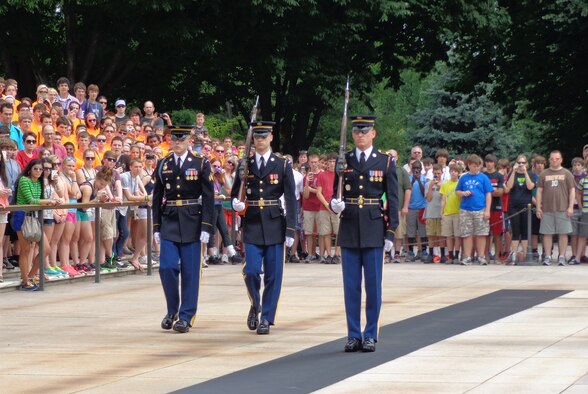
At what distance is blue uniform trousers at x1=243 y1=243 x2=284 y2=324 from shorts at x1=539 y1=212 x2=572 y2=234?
10.4 metres

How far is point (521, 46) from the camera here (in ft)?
121

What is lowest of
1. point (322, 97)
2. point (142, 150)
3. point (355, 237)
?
point (355, 237)

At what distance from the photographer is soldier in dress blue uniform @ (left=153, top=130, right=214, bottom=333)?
13.2 meters

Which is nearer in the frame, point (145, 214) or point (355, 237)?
point (355, 237)

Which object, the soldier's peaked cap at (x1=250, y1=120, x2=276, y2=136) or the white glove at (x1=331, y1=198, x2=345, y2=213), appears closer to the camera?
the white glove at (x1=331, y1=198, x2=345, y2=213)

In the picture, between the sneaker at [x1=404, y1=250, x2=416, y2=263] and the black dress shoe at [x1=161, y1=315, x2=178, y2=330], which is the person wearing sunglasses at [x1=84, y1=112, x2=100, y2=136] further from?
→ the black dress shoe at [x1=161, y1=315, x2=178, y2=330]

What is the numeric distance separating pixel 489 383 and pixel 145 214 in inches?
460

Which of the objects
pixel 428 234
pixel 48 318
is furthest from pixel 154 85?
pixel 48 318

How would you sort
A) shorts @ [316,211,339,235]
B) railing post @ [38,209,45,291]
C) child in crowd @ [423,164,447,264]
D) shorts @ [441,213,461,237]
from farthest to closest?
shorts @ [316,211,339,235] < child in crowd @ [423,164,447,264] < shorts @ [441,213,461,237] < railing post @ [38,209,45,291]

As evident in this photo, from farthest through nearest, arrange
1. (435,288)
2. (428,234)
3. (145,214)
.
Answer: (428,234), (145,214), (435,288)

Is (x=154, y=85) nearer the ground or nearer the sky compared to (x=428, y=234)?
nearer the sky

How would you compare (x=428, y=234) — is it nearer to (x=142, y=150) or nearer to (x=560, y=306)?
(x=142, y=150)

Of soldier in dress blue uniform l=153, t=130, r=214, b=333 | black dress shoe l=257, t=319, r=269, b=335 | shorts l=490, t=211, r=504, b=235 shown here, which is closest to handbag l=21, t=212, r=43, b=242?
soldier in dress blue uniform l=153, t=130, r=214, b=333

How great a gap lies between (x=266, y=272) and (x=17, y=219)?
5.25 metres
